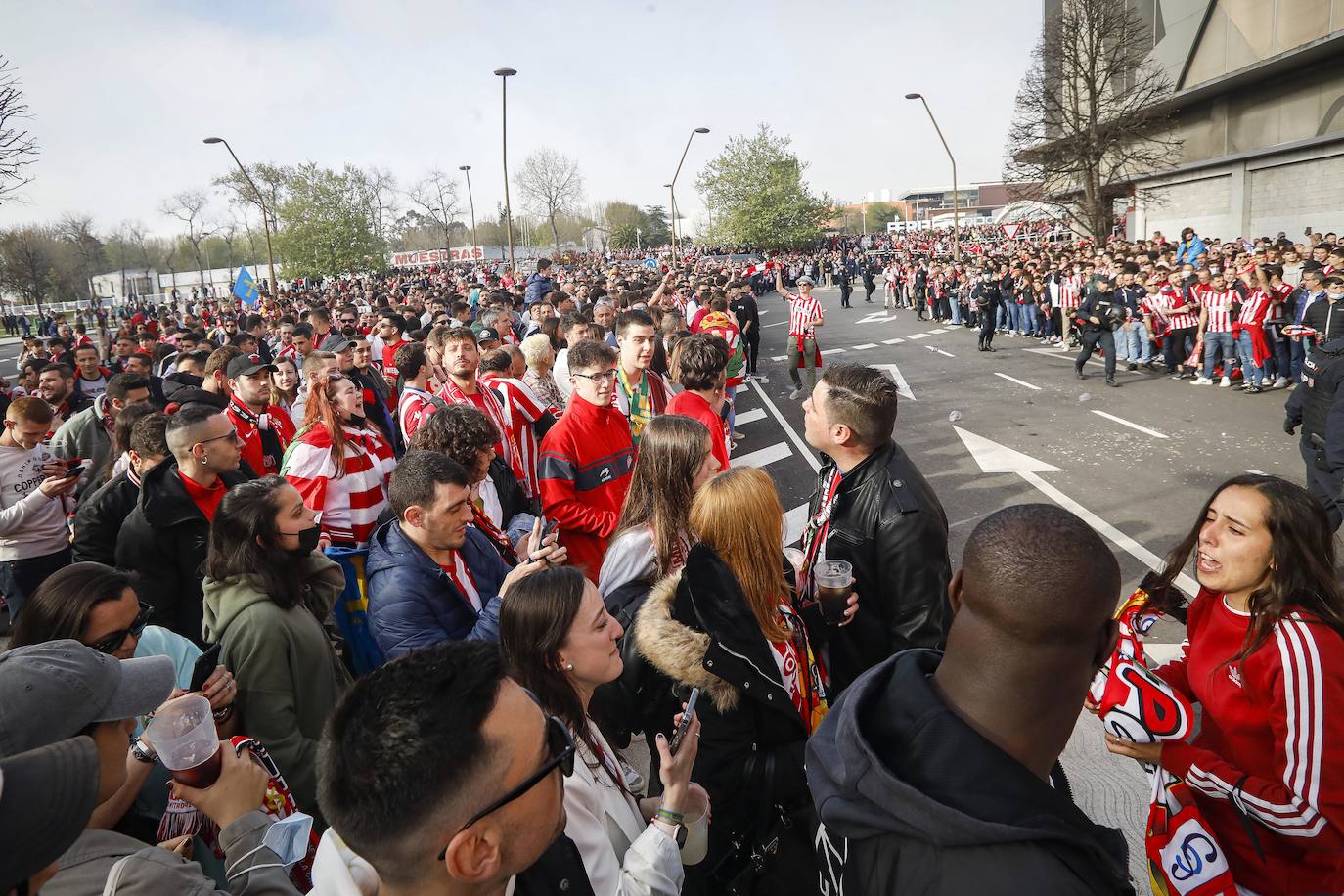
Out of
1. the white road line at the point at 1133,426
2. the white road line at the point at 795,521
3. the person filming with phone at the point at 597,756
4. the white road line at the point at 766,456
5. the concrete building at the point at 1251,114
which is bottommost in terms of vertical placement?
the white road line at the point at 795,521

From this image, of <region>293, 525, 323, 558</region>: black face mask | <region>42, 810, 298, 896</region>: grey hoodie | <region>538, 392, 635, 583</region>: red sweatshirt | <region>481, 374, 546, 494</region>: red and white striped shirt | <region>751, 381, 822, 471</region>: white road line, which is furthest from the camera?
<region>751, 381, 822, 471</region>: white road line

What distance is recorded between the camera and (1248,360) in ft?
41.4

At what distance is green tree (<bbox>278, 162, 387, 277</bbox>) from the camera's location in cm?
4512

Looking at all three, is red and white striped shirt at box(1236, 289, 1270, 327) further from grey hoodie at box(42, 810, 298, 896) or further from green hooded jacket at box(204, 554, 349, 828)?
grey hoodie at box(42, 810, 298, 896)

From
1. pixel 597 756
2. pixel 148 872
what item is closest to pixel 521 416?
pixel 597 756

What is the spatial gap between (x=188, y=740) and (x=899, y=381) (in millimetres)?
14764

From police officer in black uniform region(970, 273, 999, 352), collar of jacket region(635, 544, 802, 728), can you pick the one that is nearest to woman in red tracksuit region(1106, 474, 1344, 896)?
collar of jacket region(635, 544, 802, 728)

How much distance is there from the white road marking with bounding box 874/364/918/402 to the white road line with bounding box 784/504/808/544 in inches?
189

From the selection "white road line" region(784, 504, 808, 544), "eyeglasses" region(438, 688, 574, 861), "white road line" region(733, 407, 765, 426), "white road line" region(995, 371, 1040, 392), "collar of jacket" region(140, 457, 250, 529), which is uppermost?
"collar of jacket" region(140, 457, 250, 529)

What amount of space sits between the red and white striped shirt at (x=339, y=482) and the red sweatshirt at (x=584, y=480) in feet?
3.75

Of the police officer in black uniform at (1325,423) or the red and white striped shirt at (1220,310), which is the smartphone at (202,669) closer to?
the police officer in black uniform at (1325,423)

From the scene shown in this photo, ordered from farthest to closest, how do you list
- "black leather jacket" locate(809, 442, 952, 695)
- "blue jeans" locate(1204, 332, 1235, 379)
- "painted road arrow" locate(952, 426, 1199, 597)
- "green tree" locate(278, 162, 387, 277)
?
"green tree" locate(278, 162, 387, 277) → "blue jeans" locate(1204, 332, 1235, 379) → "painted road arrow" locate(952, 426, 1199, 597) → "black leather jacket" locate(809, 442, 952, 695)

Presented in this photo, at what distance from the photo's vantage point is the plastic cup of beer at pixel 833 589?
2.82m

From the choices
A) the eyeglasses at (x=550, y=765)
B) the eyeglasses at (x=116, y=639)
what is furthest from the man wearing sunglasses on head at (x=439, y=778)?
the eyeglasses at (x=116, y=639)
